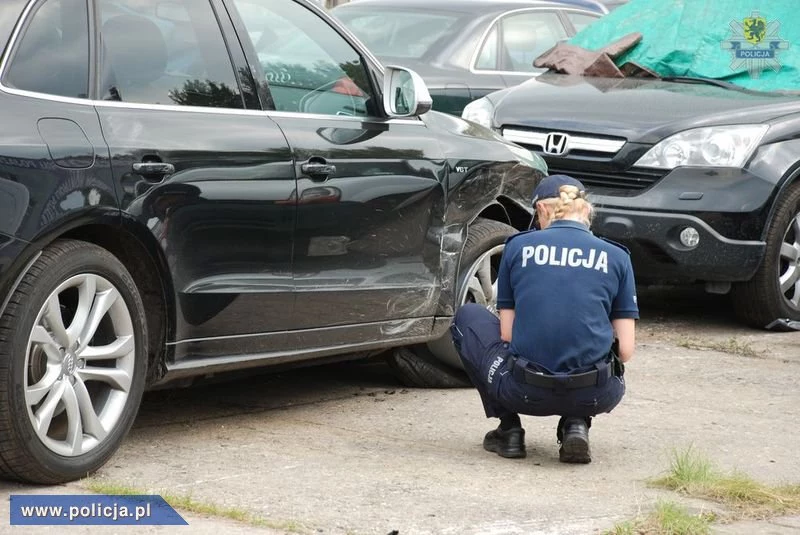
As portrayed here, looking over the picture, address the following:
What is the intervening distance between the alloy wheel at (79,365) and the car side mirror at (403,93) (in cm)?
170

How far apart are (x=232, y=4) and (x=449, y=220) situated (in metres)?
1.36

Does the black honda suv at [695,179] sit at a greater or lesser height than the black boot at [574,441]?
greater

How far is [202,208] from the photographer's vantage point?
520 cm

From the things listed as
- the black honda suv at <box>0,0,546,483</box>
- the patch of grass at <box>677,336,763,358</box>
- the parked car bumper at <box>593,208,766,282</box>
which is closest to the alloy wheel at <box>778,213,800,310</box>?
the parked car bumper at <box>593,208,766,282</box>

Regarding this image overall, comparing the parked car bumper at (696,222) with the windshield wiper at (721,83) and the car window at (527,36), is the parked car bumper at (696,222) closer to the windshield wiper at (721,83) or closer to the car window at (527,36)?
the windshield wiper at (721,83)

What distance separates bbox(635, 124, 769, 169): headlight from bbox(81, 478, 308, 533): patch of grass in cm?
422

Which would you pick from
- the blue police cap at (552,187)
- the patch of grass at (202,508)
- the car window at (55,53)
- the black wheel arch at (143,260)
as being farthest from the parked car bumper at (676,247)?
the patch of grass at (202,508)

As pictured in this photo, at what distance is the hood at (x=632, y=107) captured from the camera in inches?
328

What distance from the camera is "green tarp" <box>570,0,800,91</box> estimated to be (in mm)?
9180

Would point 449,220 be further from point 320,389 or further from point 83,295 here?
point 83,295

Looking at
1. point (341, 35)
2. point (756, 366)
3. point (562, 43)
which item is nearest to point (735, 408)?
point (756, 366)

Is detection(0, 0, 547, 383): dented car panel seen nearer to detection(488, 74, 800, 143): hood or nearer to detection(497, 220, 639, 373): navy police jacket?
detection(497, 220, 639, 373): navy police jacket

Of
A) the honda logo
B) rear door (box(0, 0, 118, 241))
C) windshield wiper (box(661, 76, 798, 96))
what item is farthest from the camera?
windshield wiper (box(661, 76, 798, 96))

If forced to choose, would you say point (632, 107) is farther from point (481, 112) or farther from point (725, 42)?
point (725, 42)
